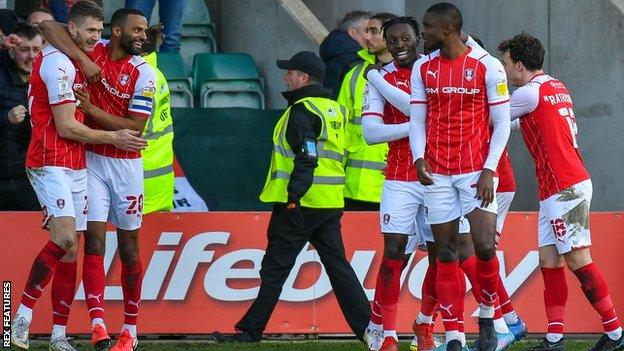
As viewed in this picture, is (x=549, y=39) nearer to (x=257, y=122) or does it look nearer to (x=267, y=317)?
(x=257, y=122)

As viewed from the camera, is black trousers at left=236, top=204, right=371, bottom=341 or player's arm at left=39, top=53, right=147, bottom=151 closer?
player's arm at left=39, top=53, right=147, bottom=151

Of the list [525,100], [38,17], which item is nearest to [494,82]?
[525,100]

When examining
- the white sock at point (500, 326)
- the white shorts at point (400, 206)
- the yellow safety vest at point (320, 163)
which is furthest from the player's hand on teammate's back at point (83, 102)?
the white sock at point (500, 326)

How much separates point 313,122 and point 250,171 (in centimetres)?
270

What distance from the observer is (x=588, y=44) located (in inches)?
540

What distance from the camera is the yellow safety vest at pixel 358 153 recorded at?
1120 cm

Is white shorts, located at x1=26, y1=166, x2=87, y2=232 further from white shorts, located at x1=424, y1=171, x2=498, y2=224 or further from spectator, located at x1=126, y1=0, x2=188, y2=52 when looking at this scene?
spectator, located at x1=126, y1=0, x2=188, y2=52

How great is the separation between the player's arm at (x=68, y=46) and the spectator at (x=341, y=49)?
11.2 ft

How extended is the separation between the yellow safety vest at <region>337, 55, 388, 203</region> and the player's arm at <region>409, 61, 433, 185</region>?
7.24 feet

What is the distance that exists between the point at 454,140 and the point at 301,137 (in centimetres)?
162

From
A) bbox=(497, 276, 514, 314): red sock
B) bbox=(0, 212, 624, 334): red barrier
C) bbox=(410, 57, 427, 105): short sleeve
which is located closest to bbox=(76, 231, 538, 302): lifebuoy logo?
bbox=(0, 212, 624, 334): red barrier

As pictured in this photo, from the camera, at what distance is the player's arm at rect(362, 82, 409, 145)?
31.0 ft

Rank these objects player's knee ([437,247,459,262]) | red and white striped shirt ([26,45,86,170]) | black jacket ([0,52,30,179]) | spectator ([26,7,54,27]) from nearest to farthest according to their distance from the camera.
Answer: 1. player's knee ([437,247,459,262])
2. red and white striped shirt ([26,45,86,170])
3. black jacket ([0,52,30,179])
4. spectator ([26,7,54,27])

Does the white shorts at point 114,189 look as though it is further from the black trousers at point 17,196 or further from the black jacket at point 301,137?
the black trousers at point 17,196
